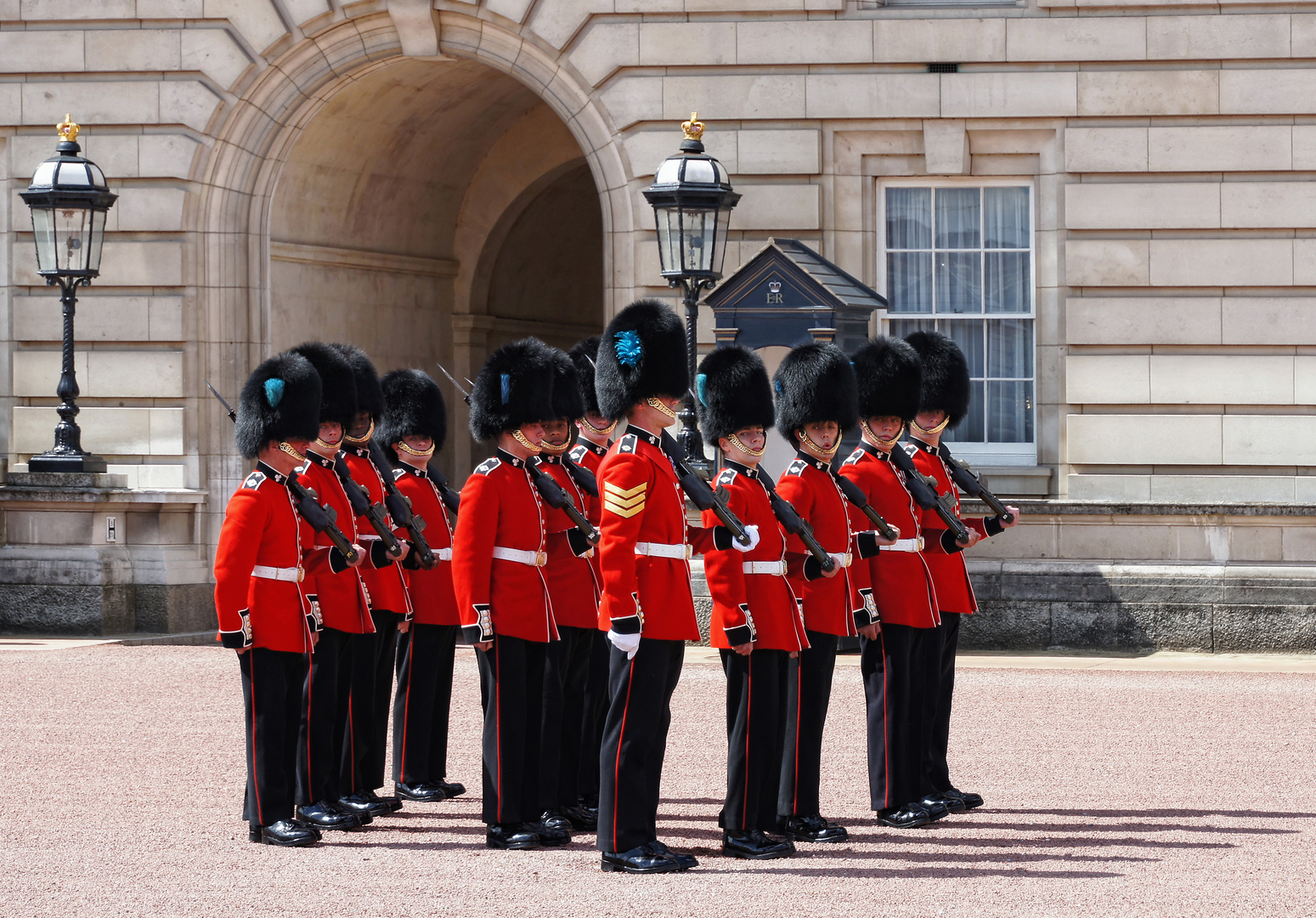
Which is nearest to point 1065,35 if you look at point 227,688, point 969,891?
point 227,688

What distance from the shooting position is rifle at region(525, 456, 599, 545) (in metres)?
5.66


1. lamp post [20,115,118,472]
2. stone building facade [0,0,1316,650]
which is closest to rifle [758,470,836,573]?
stone building facade [0,0,1316,650]

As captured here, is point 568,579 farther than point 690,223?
No

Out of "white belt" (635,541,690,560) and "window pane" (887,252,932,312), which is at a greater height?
"window pane" (887,252,932,312)

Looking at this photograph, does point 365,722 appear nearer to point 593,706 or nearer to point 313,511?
point 593,706

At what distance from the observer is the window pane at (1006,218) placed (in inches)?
425

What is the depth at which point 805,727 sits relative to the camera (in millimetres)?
5598

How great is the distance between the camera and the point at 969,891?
4.78 meters

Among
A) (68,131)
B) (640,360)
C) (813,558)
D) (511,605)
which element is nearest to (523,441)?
(511,605)

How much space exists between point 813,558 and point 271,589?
154 centimetres

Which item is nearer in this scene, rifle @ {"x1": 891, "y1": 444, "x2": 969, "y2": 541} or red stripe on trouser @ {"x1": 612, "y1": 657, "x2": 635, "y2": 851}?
red stripe on trouser @ {"x1": 612, "y1": 657, "x2": 635, "y2": 851}

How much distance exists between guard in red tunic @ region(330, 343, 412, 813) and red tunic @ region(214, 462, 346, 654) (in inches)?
21.7

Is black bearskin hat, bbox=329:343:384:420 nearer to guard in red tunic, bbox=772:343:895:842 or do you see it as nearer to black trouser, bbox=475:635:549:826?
black trouser, bbox=475:635:549:826

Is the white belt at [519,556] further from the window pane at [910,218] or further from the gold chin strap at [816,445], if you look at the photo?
the window pane at [910,218]
